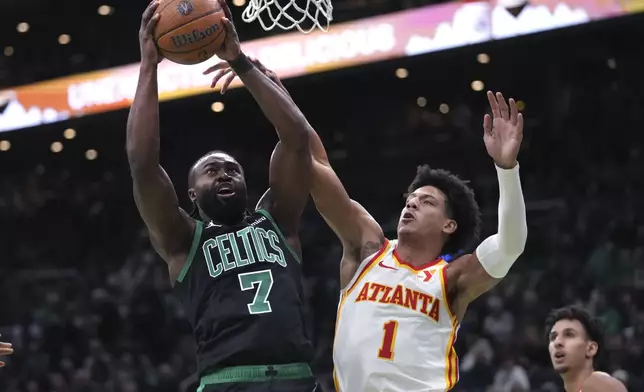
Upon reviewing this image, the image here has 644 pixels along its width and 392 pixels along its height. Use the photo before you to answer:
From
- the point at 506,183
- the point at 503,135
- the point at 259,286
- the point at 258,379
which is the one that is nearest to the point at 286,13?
the point at 503,135

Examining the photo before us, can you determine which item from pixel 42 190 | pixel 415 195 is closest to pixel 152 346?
pixel 42 190

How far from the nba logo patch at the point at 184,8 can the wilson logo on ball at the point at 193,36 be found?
9 cm

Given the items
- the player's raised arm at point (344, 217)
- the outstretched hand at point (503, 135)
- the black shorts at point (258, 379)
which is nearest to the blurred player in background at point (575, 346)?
the player's raised arm at point (344, 217)

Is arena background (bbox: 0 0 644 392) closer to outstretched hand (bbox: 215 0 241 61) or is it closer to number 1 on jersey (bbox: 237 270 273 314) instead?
number 1 on jersey (bbox: 237 270 273 314)

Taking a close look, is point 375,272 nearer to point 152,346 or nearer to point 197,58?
point 197,58

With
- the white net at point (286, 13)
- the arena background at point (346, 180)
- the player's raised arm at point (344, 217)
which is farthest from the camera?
the arena background at point (346, 180)

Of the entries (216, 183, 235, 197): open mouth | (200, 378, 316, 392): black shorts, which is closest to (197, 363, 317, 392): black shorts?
(200, 378, 316, 392): black shorts

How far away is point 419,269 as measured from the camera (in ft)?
16.6

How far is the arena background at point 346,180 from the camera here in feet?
38.9

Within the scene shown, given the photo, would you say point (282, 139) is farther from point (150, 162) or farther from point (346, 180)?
point (346, 180)

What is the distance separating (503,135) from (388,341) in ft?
3.52

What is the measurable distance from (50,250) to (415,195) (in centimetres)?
1211

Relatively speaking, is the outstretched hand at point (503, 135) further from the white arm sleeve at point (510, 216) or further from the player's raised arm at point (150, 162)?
the player's raised arm at point (150, 162)

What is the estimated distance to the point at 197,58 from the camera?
4574 mm
